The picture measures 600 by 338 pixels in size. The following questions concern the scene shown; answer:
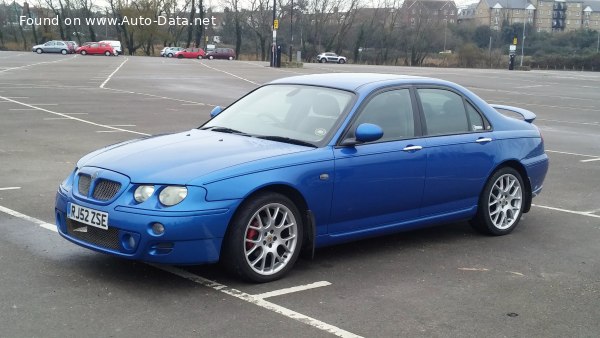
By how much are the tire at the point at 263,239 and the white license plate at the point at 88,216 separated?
85cm

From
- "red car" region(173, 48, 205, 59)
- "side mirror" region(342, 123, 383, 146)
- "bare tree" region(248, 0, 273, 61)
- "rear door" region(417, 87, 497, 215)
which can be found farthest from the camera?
"bare tree" region(248, 0, 273, 61)

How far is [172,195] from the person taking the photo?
4926 mm

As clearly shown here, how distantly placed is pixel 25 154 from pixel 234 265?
7.20 meters

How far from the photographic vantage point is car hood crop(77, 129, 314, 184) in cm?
503

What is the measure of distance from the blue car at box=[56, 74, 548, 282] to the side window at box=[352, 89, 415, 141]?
10 mm

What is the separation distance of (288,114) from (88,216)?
1905 millimetres

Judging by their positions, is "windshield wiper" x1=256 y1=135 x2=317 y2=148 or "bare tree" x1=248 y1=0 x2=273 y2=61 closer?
"windshield wiper" x1=256 y1=135 x2=317 y2=148

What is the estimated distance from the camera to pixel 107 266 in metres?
5.50

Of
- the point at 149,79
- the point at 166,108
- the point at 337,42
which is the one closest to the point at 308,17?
the point at 337,42

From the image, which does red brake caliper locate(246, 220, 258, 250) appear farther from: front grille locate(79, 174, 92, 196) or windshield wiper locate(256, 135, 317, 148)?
front grille locate(79, 174, 92, 196)

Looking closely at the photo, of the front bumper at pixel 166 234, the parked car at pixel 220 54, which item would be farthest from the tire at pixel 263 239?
the parked car at pixel 220 54

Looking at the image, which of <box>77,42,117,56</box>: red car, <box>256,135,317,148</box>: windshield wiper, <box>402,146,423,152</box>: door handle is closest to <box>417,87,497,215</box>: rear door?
<box>402,146,423,152</box>: door handle

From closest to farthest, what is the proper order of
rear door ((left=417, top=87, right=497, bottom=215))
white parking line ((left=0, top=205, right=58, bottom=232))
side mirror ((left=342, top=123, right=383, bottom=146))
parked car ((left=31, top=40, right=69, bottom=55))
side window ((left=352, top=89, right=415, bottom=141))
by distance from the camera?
1. side mirror ((left=342, top=123, right=383, bottom=146))
2. side window ((left=352, top=89, right=415, bottom=141))
3. rear door ((left=417, top=87, right=497, bottom=215))
4. white parking line ((left=0, top=205, right=58, bottom=232))
5. parked car ((left=31, top=40, right=69, bottom=55))

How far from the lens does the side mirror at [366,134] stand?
5.64 m
